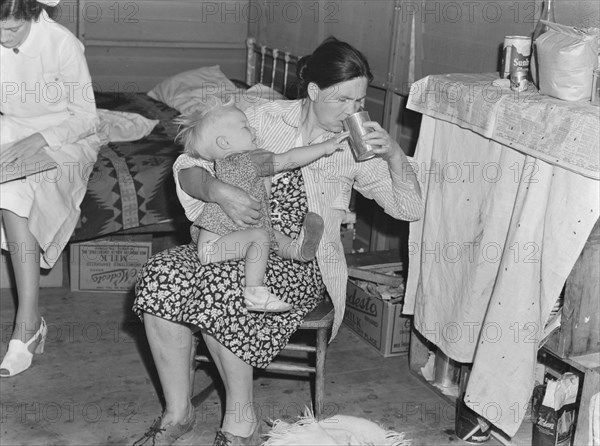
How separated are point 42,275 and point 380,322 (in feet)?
5.47

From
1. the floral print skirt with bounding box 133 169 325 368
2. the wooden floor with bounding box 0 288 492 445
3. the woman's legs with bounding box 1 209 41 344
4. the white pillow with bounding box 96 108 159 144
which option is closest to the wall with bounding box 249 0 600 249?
the wooden floor with bounding box 0 288 492 445

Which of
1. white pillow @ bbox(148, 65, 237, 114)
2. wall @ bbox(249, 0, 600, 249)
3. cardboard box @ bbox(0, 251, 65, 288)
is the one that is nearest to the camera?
wall @ bbox(249, 0, 600, 249)

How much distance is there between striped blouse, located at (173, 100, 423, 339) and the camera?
8.93ft

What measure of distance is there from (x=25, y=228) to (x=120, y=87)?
2.47 metres

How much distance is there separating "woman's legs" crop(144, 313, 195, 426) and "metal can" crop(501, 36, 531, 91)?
4.10 ft

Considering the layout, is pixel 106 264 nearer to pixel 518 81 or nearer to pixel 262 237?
pixel 262 237

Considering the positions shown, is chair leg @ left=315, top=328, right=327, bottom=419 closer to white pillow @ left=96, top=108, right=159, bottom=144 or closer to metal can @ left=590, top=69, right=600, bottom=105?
metal can @ left=590, top=69, right=600, bottom=105

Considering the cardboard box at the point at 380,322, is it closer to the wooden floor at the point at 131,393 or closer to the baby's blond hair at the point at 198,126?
the wooden floor at the point at 131,393

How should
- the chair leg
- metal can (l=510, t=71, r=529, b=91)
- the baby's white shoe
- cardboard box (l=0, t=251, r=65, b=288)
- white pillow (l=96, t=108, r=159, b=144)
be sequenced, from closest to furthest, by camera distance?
the baby's white shoe → metal can (l=510, t=71, r=529, b=91) → the chair leg → cardboard box (l=0, t=251, r=65, b=288) → white pillow (l=96, t=108, r=159, b=144)

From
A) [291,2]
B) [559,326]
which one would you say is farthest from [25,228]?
[291,2]

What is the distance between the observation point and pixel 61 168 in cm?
335

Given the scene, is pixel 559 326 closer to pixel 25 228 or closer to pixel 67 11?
pixel 25 228

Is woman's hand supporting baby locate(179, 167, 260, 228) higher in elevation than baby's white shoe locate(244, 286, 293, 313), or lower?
higher

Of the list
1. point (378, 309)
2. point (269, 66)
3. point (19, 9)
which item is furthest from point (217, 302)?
point (269, 66)
